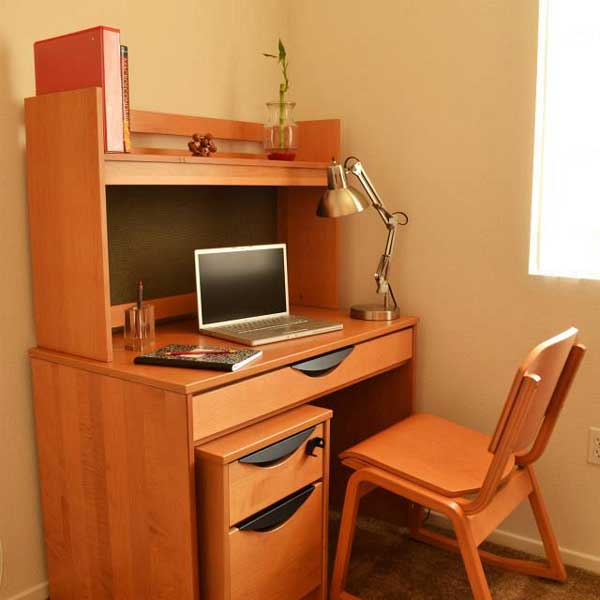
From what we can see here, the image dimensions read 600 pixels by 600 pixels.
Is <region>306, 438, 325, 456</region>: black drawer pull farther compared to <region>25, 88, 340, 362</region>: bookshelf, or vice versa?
<region>306, 438, 325, 456</region>: black drawer pull

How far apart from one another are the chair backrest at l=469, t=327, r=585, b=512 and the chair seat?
0.08 meters

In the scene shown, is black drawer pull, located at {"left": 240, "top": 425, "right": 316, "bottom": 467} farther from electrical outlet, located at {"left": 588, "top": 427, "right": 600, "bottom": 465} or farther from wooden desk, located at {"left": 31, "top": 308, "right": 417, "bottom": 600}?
electrical outlet, located at {"left": 588, "top": 427, "right": 600, "bottom": 465}

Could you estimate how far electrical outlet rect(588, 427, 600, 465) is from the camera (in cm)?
210

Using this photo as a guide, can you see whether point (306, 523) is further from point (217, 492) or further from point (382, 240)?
point (382, 240)

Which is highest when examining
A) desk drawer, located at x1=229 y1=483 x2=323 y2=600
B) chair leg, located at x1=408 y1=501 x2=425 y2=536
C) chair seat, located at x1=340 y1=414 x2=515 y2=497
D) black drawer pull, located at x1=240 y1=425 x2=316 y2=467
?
black drawer pull, located at x1=240 y1=425 x2=316 y2=467

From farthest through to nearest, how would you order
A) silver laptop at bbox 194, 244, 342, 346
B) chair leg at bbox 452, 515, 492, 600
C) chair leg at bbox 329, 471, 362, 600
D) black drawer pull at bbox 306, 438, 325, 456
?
1. silver laptop at bbox 194, 244, 342, 346
2. chair leg at bbox 329, 471, 362, 600
3. black drawer pull at bbox 306, 438, 325, 456
4. chair leg at bbox 452, 515, 492, 600

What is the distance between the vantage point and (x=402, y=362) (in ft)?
7.59

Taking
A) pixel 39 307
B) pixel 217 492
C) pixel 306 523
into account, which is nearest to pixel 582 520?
pixel 306 523

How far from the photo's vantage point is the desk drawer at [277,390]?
159 cm

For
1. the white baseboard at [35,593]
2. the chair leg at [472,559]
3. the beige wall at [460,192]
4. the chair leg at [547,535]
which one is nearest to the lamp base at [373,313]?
the beige wall at [460,192]

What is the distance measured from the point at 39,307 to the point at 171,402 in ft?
1.74

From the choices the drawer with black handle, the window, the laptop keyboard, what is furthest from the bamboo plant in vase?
the drawer with black handle

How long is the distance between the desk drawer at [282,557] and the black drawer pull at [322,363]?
284 millimetres

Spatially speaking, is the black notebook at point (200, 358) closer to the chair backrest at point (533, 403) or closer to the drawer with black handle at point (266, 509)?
the drawer with black handle at point (266, 509)
